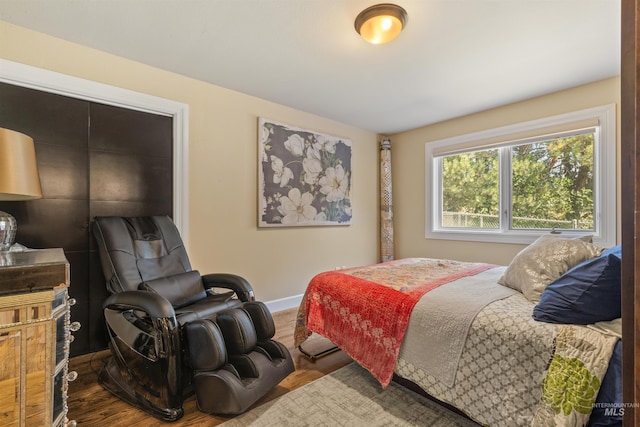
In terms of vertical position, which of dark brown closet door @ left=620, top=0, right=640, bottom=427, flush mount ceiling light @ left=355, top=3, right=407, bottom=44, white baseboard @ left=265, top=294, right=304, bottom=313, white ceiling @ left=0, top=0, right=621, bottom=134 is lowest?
white baseboard @ left=265, top=294, right=304, bottom=313

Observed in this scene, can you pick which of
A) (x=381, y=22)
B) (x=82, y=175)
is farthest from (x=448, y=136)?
(x=82, y=175)

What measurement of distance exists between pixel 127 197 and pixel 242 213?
1.04 meters

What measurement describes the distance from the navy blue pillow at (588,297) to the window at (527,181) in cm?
206

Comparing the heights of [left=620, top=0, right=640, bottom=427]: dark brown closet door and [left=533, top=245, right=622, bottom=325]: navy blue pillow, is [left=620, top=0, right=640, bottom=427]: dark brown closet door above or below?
above

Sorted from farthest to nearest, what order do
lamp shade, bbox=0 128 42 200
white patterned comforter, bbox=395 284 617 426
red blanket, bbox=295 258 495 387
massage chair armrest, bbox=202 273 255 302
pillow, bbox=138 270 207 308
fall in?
massage chair armrest, bbox=202 273 255 302 → pillow, bbox=138 270 207 308 → red blanket, bbox=295 258 495 387 → lamp shade, bbox=0 128 42 200 → white patterned comforter, bbox=395 284 617 426

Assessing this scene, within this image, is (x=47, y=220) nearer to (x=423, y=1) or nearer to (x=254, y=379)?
(x=254, y=379)

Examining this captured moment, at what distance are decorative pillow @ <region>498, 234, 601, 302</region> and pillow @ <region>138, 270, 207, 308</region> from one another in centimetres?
212

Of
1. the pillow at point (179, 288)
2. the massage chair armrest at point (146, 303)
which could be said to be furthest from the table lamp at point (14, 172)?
the pillow at point (179, 288)

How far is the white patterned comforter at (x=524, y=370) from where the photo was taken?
1088 mm

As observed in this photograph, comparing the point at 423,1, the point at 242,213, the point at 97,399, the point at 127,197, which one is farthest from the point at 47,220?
the point at 423,1

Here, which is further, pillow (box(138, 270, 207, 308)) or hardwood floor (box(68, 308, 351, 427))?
pillow (box(138, 270, 207, 308))

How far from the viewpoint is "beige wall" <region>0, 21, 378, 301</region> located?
217cm

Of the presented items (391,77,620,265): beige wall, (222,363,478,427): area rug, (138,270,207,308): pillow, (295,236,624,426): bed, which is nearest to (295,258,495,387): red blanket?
(295,236,624,426): bed

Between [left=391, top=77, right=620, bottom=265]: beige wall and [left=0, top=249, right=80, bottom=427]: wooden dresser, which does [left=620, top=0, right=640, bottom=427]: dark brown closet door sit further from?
[left=391, top=77, right=620, bottom=265]: beige wall
